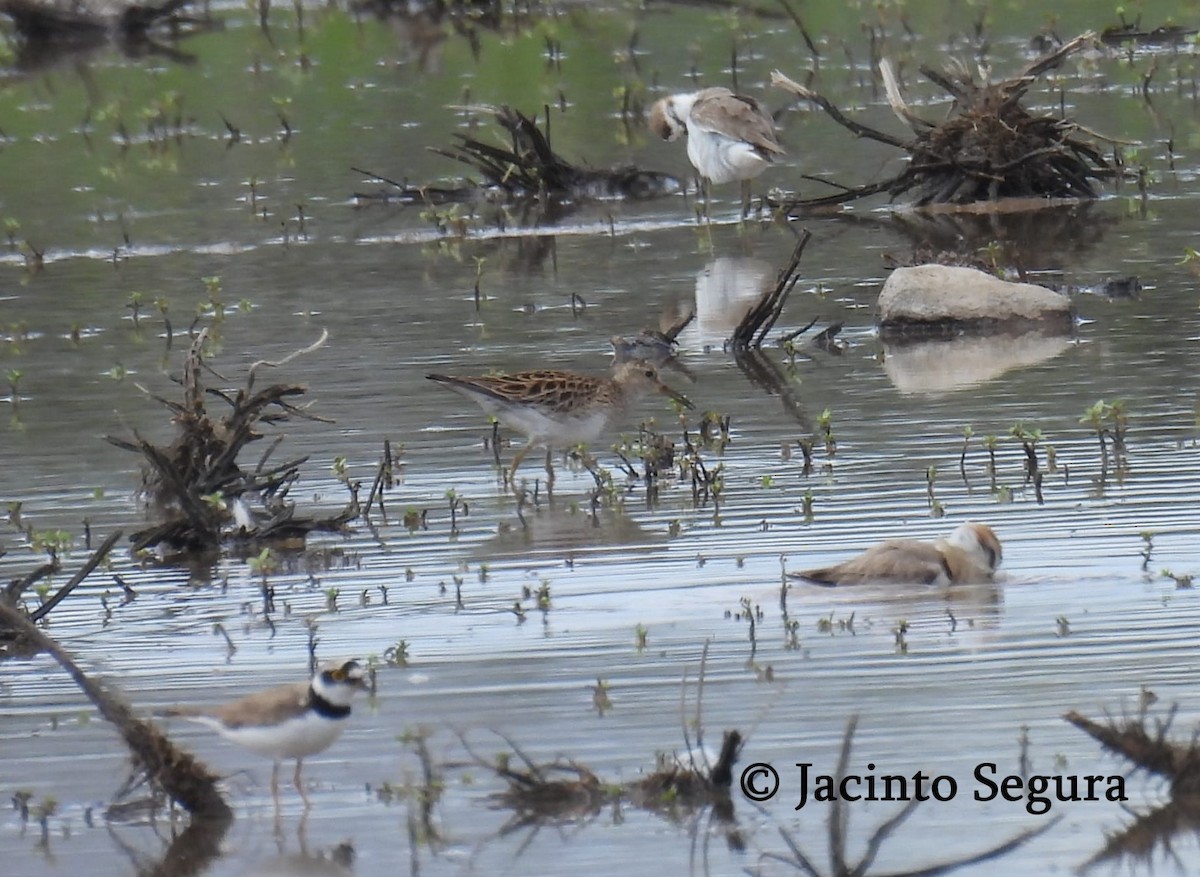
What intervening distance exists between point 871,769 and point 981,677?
947 mm

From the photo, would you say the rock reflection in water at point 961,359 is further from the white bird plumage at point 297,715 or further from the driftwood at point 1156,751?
the white bird plumage at point 297,715

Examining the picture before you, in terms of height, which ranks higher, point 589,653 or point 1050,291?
point 1050,291

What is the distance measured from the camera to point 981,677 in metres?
7.69

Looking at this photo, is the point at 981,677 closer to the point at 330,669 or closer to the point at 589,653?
the point at 589,653

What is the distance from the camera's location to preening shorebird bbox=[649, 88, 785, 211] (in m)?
19.8

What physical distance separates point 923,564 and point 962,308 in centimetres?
607

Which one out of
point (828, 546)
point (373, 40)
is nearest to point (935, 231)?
point (828, 546)

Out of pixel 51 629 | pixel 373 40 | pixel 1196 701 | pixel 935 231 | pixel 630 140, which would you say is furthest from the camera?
pixel 373 40

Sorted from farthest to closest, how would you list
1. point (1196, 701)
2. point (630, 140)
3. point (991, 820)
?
point (630, 140), point (1196, 701), point (991, 820)

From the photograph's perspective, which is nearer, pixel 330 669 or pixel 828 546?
pixel 330 669

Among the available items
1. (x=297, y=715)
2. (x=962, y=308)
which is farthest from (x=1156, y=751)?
(x=962, y=308)

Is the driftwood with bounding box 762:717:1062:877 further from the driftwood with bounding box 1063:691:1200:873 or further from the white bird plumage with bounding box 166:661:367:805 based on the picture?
the white bird plumage with bounding box 166:661:367:805

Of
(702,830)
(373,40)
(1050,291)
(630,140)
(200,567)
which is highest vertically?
(373,40)

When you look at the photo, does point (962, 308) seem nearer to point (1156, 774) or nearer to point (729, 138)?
point (729, 138)
